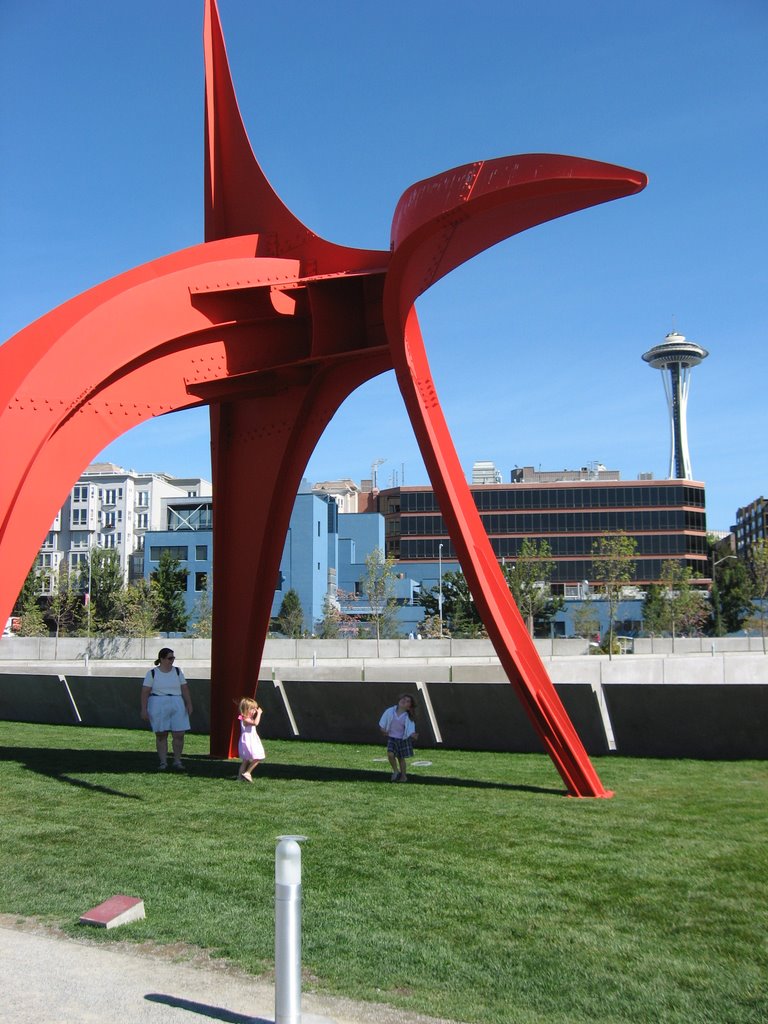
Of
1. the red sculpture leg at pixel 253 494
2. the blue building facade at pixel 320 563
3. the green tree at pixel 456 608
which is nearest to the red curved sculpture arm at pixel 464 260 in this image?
the red sculpture leg at pixel 253 494

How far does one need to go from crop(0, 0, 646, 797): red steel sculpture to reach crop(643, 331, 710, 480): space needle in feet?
476

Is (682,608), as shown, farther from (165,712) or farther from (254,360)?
(254,360)

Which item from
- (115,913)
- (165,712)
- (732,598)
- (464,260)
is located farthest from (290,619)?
(115,913)

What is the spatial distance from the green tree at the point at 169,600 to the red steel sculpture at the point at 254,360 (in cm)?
5898

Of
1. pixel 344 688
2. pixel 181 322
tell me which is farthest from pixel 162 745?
pixel 181 322

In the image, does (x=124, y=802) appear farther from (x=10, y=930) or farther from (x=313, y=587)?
(x=313, y=587)

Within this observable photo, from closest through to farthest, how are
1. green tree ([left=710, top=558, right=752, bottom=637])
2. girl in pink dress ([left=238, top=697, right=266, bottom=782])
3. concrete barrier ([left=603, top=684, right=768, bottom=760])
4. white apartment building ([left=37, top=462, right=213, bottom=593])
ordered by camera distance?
girl in pink dress ([left=238, top=697, right=266, bottom=782]), concrete barrier ([left=603, top=684, right=768, bottom=760]), green tree ([left=710, top=558, right=752, bottom=637]), white apartment building ([left=37, top=462, right=213, bottom=593])

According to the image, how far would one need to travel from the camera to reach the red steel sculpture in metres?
9.91

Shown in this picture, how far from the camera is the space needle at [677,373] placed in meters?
153

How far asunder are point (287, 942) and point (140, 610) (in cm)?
6264

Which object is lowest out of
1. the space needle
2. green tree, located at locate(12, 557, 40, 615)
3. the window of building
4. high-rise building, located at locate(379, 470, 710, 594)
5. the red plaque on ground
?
the red plaque on ground

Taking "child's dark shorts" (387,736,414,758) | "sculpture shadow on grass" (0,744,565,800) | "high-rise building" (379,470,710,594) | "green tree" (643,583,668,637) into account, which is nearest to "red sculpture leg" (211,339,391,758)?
"sculpture shadow on grass" (0,744,565,800)

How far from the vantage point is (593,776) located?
1159 cm

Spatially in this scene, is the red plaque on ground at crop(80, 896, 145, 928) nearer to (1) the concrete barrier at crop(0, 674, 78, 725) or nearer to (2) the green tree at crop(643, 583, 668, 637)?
(1) the concrete barrier at crop(0, 674, 78, 725)
